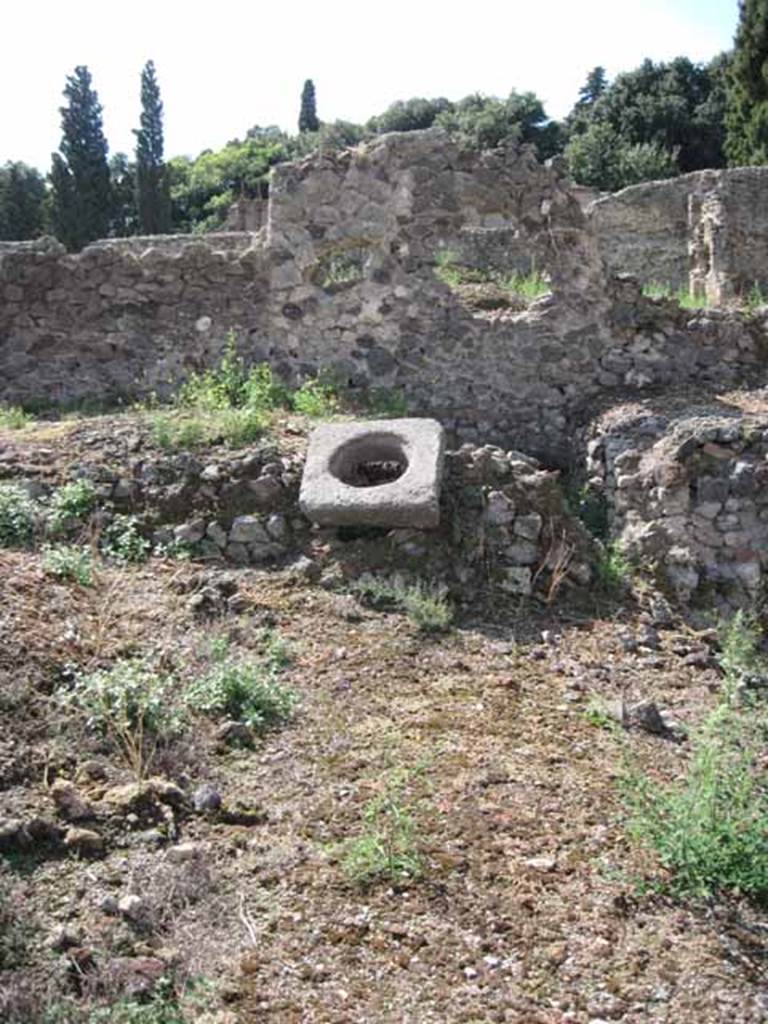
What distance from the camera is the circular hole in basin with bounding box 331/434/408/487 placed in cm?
599

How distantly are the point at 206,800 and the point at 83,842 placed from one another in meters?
→ 0.44

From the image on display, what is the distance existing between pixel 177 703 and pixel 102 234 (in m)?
29.4

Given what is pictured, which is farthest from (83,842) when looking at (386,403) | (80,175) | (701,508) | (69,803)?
(80,175)

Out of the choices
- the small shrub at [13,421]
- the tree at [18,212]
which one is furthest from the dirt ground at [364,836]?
the tree at [18,212]

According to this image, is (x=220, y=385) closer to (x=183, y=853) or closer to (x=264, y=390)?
(x=264, y=390)

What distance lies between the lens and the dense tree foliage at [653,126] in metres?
30.3

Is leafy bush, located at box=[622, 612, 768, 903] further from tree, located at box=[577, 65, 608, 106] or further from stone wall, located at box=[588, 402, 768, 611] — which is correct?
tree, located at box=[577, 65, 608, 106]

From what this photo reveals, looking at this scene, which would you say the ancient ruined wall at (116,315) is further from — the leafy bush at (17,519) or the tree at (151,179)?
the tree at (151,179)

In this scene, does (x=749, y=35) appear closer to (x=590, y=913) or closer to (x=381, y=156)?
(x=381, y=156)

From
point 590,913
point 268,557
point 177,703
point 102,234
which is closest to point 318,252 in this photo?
point 268,557

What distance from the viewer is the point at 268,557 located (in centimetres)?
558

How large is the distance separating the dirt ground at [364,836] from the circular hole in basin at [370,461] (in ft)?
4.04

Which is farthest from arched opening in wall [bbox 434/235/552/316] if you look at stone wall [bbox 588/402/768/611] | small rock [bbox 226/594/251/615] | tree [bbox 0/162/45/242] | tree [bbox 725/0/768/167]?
Answer: tree [bbox 0/162/45/242]

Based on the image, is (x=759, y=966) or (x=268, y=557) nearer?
(x=759, y=966)
